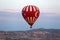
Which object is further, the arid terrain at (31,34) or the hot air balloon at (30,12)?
the arid terrain at (31,34)

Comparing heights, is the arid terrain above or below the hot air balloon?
below

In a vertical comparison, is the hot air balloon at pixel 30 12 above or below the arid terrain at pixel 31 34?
above

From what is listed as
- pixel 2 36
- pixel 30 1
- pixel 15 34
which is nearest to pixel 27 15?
pixel 30 1

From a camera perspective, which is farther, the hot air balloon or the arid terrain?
the arid terrain

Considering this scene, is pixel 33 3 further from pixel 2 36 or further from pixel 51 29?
pixel 2 36
